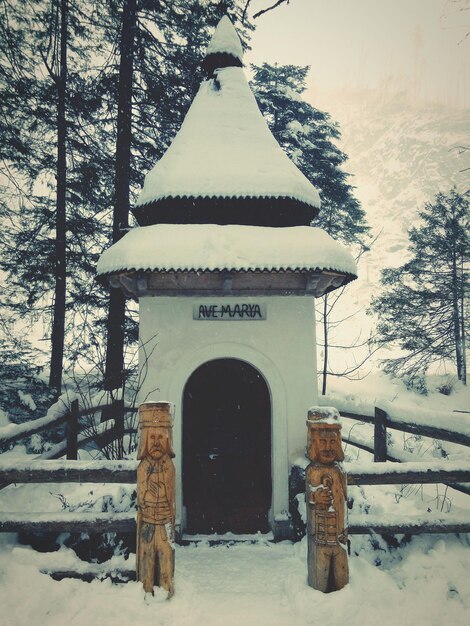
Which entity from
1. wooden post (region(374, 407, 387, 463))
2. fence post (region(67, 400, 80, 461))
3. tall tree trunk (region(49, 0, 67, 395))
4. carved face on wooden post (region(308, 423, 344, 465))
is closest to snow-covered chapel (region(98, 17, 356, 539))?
wooden post (region(374, 407, 387, 463))

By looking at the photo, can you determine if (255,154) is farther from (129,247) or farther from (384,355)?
(384,355)

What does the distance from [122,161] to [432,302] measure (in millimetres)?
17354

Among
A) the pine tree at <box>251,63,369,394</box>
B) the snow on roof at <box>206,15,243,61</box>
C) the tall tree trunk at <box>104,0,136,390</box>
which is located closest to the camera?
the snow on roof at <box>206,15,243,61</box>

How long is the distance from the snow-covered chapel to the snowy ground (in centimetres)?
130

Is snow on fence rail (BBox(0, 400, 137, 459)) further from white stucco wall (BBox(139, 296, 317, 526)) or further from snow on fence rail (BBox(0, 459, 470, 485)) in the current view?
snow on fence rail (BBox(0, 459, 470, 485))

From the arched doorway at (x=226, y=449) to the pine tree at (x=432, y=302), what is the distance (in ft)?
49.1

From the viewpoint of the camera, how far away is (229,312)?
5797 mm

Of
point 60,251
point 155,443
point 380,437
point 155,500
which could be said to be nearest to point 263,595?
point 155,500

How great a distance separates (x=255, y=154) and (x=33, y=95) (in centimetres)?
628

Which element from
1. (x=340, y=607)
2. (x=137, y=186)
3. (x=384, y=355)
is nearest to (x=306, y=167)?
(x=137, y=186)

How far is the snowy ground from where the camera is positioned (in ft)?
10.9

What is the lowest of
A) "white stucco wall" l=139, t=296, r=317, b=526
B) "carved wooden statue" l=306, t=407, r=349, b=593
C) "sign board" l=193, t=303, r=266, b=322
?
"carved wooden statue" l=306, t=407, r=349, b=593

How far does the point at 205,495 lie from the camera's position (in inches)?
223

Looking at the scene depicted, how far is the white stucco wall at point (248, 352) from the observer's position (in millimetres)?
5641
